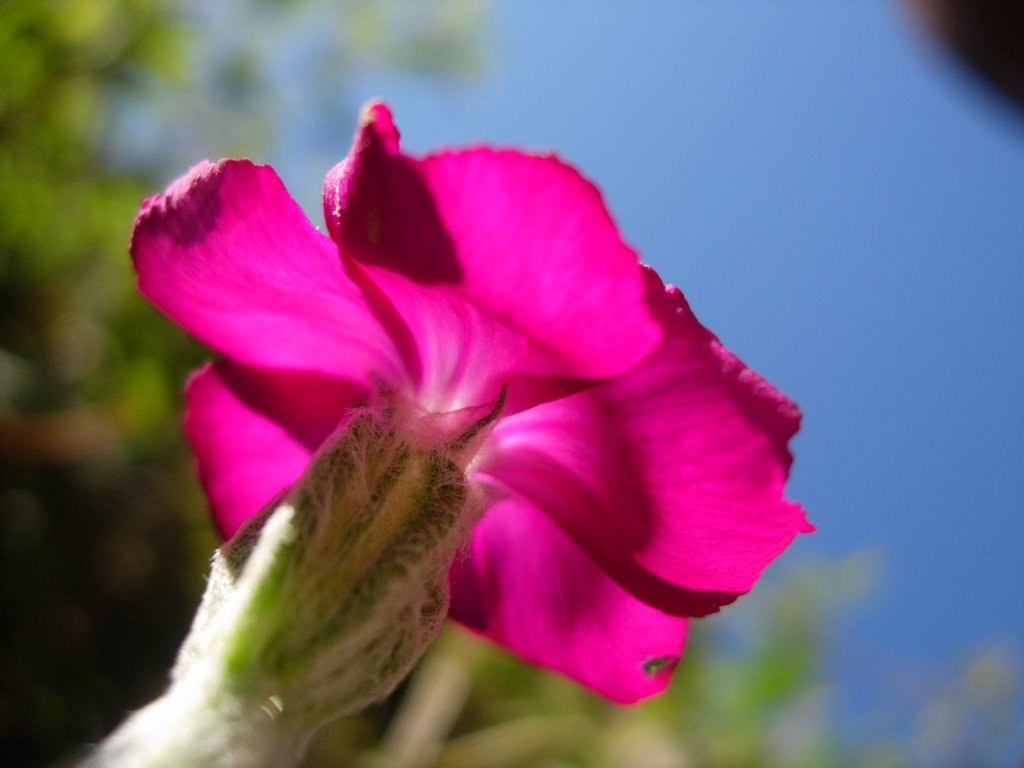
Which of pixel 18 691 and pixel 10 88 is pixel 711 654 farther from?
pixel 10 88

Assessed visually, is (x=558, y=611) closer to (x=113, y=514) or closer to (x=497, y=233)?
(x=497, y=233)

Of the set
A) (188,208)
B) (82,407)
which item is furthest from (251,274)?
(82,407)

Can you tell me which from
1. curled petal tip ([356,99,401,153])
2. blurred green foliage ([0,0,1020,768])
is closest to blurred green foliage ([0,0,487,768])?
blurred green foliage ([0,0,1020,768])

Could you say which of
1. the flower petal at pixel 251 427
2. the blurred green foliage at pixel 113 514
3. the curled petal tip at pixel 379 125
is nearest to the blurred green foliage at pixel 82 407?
the blurred green foliage at pixel 113 514

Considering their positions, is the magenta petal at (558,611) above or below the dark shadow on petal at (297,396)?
below

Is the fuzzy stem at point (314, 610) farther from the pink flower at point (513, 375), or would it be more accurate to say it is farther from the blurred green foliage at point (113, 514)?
the blurred green foliage at point (113, 514)
